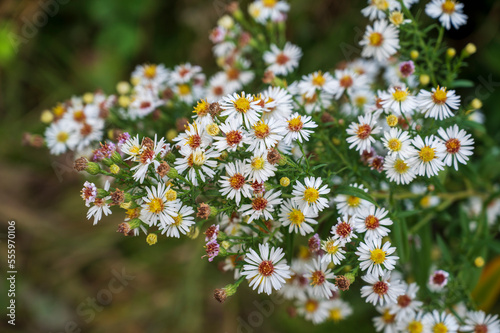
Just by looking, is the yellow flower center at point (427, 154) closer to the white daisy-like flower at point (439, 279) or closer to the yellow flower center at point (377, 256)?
the yellow flower center at point (377, 256)

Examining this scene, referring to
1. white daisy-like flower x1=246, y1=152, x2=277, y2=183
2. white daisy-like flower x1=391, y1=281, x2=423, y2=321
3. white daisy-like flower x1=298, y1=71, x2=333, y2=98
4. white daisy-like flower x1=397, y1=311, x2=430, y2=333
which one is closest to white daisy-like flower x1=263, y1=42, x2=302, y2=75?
white daisy-like flower x1=298, y1=71, x2=333, y2=98

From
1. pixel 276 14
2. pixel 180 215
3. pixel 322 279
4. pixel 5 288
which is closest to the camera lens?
pixel 180 215

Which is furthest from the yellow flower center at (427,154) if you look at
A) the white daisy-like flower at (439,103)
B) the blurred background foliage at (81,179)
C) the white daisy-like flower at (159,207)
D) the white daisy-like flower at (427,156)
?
the blurred background foliage at (81,179)

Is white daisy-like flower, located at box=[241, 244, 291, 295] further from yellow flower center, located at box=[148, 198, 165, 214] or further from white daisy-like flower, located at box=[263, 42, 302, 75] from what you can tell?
white daisy-like flower, located at box=[263, 42, 302, 75]

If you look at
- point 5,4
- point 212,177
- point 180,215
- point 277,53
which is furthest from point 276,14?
point 5,4

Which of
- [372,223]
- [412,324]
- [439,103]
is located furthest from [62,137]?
[412,324]

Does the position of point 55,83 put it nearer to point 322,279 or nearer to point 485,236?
point 322,279
